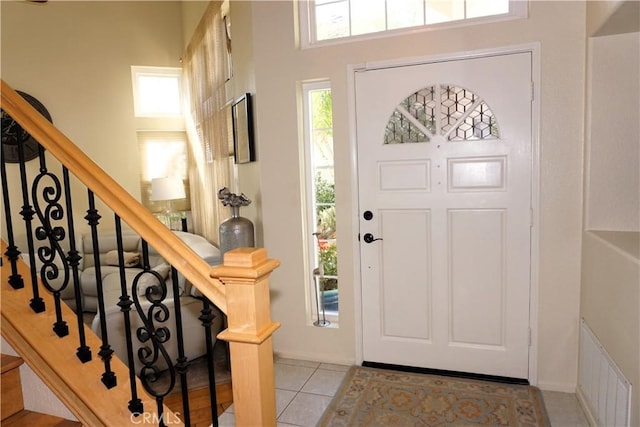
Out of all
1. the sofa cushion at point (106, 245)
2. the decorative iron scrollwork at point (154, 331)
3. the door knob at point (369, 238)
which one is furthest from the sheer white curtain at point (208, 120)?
the decorative iron scrollwork at point (154, 331)

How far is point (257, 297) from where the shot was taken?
1307 mm

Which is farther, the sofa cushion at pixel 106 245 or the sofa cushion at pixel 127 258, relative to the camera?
the sofa cushion at pixel 106 245

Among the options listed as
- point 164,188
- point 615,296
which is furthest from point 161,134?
point 615,296

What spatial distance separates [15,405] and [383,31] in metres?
2.71

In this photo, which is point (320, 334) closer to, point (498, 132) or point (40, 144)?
point (498, 132)

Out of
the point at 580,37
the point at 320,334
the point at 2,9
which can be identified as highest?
the point at 2,9

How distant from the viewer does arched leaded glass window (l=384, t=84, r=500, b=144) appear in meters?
2.65

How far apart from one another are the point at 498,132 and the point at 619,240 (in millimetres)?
897

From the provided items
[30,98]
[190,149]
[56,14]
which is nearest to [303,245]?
[190,149]

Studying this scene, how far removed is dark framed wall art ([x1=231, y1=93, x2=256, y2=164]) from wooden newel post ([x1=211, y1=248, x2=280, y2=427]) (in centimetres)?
209

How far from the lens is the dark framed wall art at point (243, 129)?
3.26 m

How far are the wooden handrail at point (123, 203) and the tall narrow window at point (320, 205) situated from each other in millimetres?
1782

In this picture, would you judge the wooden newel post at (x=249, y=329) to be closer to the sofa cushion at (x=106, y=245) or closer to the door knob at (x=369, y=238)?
the door knob at (x=369, y=238)

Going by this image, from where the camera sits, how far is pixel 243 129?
3.38 meters
